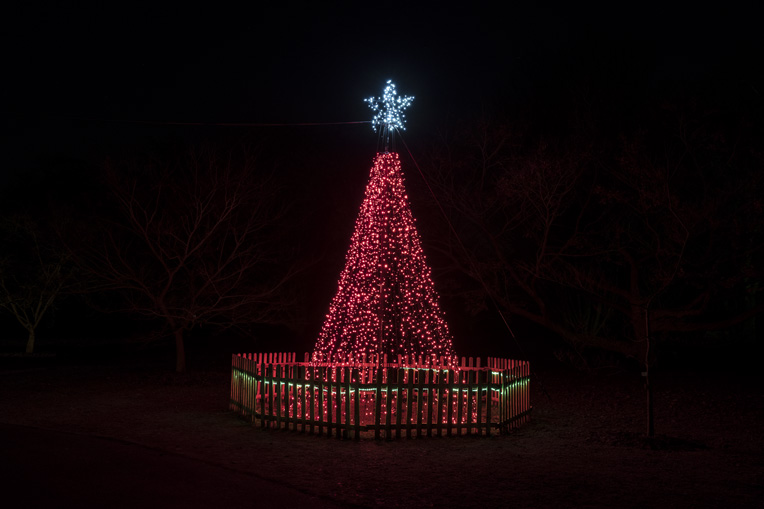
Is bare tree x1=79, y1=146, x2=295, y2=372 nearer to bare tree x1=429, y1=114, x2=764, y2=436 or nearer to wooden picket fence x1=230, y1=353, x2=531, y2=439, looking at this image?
bare tree x1=429, y1=114, x2=764, y2=436

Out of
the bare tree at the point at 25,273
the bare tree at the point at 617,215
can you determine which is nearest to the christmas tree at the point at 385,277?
the bare tree at the point at 617,215

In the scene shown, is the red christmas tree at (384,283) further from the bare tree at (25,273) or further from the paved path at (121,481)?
the bare tree at (25,273)

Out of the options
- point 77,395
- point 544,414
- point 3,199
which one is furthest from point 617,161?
point 3,199

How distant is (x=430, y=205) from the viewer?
2011 cm

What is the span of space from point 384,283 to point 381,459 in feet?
14.0

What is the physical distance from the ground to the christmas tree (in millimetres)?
2616

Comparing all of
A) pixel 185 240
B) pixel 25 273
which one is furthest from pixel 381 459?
pixel 25 273

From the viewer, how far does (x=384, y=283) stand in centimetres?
1227

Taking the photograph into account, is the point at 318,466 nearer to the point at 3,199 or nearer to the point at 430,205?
the point at 430,205

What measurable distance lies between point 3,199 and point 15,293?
5.05 m

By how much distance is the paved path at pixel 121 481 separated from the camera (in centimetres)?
639

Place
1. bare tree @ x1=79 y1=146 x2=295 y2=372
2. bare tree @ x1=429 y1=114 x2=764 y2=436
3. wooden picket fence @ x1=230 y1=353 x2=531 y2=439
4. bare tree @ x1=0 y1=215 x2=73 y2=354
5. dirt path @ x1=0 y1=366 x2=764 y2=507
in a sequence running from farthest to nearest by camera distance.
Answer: bare tree @ x1=0 y1=215 x2=73 y2=354
bare tree @ x1=79 y1=146 x2=295 y2=372
bare tree @ x1=429 y1=114 x2=764 y2=436
wooden picket fence @ x1=230 y1=353 x2=531 y2=439
dirt path @ x1=0 y1=366 x2=764 y2=507

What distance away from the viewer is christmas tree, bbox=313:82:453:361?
40.4 feet

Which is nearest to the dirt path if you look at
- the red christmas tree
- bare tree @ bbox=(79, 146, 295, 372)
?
the red christmas tree
